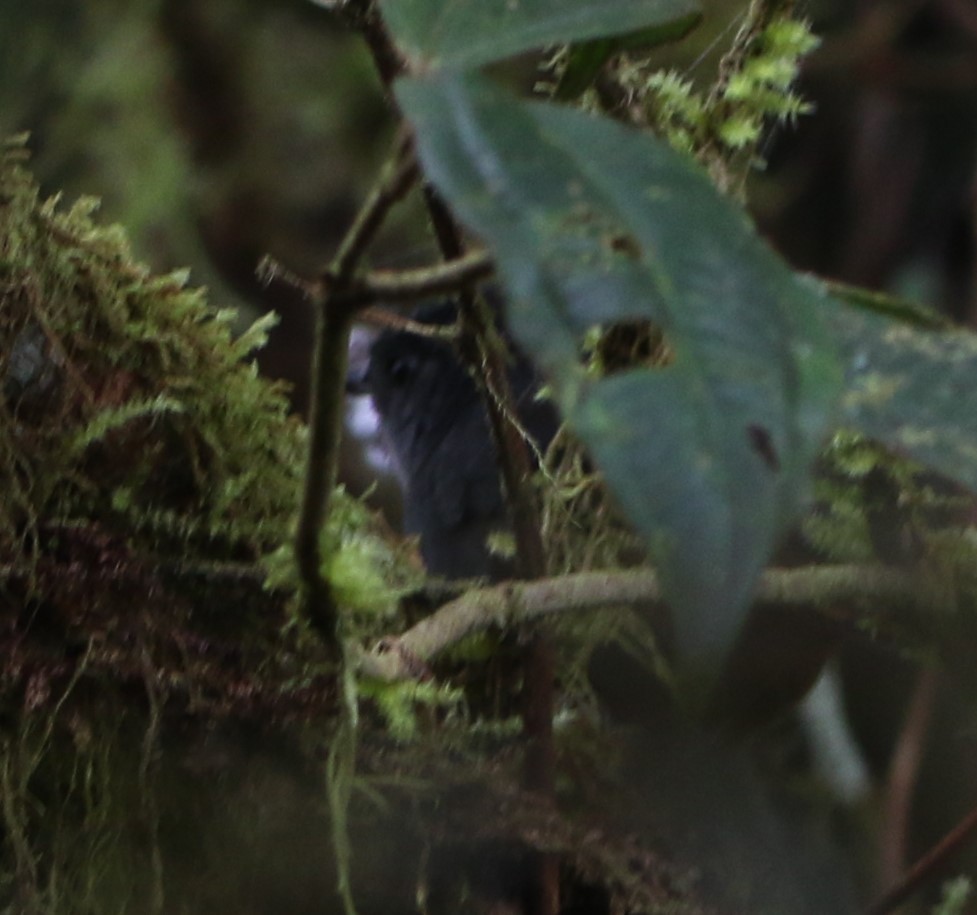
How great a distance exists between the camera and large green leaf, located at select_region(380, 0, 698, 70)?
2.04 feet

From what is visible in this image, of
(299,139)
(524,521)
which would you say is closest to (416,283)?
(524,521)

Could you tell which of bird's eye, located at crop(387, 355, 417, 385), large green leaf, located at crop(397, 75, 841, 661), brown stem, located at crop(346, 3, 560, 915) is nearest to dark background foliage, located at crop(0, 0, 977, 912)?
bird's eye, located at crop(387, 355, 417, 385)

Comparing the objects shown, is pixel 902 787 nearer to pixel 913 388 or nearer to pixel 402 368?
pixel 402 368

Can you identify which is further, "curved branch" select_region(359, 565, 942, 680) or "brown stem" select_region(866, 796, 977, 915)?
"brown stem" select_region(866, 796, 977, 915)

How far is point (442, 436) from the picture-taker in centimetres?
169

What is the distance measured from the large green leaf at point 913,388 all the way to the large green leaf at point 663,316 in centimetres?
9

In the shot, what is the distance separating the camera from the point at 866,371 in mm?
681

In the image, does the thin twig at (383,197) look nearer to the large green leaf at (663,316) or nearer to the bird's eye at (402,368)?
the large green leaf at (663,316)

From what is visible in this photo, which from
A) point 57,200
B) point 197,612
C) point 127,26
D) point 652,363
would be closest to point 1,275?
point 57,200

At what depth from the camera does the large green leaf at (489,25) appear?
62 centimetres

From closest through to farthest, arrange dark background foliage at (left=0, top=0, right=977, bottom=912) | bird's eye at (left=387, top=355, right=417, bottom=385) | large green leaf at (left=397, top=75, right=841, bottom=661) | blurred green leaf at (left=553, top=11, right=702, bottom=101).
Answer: large green leaf at (left=397, top=75, right=841, bottom=661)
blurred green leaf at (left=553, top=11, right=702, bottom=101)
bird's eye at (left=387, top=355, right=417, bottom=385)
dark background foliage at (left=0, top=0, right=977, bottom=912)

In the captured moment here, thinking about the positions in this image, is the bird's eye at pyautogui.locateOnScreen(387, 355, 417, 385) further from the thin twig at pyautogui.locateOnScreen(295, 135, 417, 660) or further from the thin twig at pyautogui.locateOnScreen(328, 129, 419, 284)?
the thin twig at pyautogui.locateOnScreen(328, 129, 419, 284)

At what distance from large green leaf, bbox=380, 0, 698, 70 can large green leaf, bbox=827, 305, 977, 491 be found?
0.20 metres

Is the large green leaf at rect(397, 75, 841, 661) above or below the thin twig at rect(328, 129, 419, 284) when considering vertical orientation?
below
